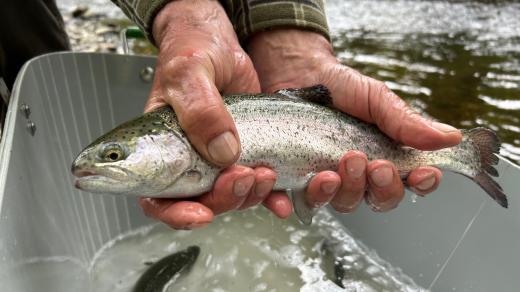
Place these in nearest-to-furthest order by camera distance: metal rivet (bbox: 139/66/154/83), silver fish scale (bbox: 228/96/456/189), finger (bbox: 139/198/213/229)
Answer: finger (bbox: 139/198/213/229), silver fish scale (bbox: 228/96/456/189), metal rivet (bbox: 139/66/154/83)

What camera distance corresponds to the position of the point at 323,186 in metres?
1.42

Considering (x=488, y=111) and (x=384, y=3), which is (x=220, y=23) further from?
(x=384, y=3)

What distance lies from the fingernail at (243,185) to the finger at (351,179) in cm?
28

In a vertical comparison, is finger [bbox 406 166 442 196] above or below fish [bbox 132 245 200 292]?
above

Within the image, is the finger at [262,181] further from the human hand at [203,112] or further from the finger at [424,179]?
the finger at [424,179]

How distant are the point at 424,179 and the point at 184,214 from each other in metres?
0.71

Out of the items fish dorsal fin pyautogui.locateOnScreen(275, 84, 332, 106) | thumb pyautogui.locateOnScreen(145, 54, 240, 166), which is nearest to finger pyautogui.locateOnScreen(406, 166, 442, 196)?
fish dorsal fin pyautogui.locateOnScreen(275, 84, 332, 106)

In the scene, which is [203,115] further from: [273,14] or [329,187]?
[273,14]

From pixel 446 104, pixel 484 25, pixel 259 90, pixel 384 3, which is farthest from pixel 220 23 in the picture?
pixel 384 3

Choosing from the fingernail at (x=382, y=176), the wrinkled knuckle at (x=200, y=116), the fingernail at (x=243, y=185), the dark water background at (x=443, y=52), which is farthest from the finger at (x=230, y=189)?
the dark water background at (x=443, y=52)

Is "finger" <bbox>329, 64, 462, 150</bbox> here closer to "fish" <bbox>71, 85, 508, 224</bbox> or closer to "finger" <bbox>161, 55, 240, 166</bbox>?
"fish" <bbox>71, 85, 508, 224</bbox>

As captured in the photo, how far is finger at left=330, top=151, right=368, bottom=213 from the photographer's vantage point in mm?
1420

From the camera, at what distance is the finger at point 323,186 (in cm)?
142

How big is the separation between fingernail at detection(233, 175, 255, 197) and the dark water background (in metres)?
1.71
